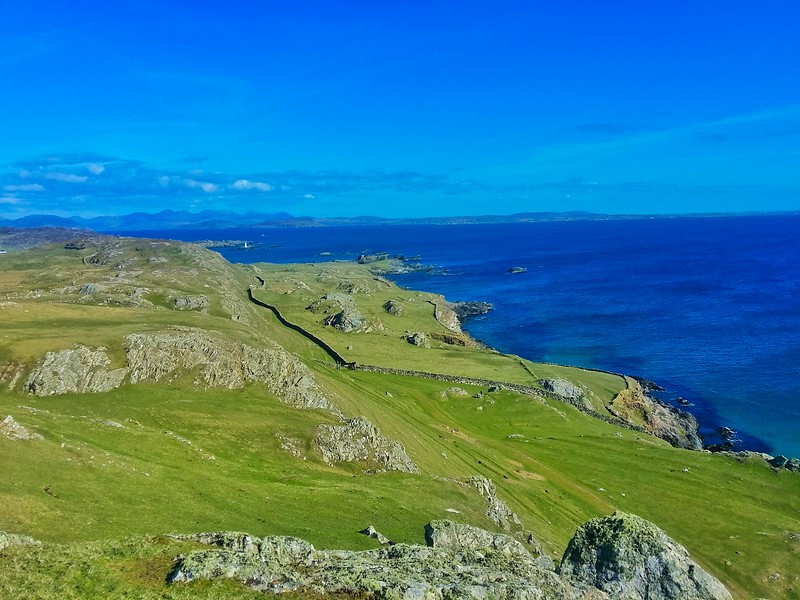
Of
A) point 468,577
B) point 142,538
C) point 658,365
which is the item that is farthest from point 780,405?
point 142,538

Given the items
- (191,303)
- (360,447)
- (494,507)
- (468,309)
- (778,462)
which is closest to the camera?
(494,507)

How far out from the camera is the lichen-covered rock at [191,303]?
108 meters

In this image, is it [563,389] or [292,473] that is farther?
[563,389]

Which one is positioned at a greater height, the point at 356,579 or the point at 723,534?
the point at 356,579

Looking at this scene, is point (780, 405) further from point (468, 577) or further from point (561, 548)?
point (468, 577)

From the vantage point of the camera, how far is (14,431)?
39.3 meters

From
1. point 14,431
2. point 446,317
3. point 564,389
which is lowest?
point 564,389

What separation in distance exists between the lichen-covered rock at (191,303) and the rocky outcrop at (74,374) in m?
48.0

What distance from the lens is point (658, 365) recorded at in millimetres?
128000

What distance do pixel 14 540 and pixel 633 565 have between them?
28900 millimetres

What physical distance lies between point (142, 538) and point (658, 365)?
125 meters

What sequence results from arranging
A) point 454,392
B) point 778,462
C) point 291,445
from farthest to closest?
point 454,392, point 778,462, point 291,445

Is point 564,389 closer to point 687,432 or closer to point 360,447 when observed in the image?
point 687,432

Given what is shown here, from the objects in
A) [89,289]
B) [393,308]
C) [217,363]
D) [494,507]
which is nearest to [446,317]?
[393,308]
